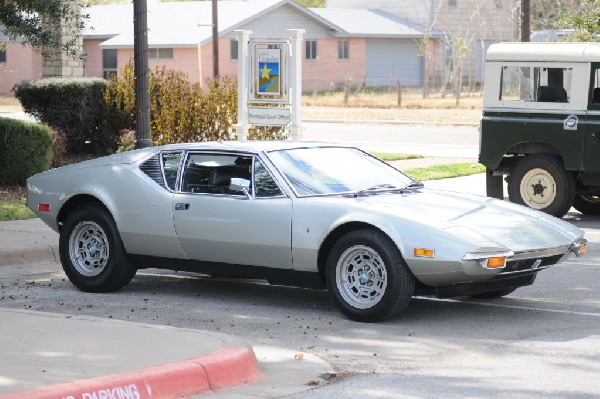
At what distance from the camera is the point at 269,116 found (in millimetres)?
21297

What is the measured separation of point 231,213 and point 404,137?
24131mm

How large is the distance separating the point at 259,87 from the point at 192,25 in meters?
40.8

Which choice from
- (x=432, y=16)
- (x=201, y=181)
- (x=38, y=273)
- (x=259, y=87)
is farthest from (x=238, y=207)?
(x=432, y=16)

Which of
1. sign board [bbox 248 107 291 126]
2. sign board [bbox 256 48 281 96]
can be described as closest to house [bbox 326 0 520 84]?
sign board [bbox 256 48 281 96]

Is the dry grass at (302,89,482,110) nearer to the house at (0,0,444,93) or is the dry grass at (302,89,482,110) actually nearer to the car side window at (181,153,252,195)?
the house at (0,0,444,93)

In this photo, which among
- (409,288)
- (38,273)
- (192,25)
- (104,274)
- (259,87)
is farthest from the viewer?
(192,25)

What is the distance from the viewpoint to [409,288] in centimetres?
925

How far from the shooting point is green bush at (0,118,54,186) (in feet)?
63.6

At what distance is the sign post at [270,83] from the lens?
21094mm

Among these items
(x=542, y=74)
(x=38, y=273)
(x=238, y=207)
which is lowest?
(x=38, y=273)

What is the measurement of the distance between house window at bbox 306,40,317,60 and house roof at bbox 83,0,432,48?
1188mm

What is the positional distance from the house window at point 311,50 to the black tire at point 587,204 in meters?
48.5

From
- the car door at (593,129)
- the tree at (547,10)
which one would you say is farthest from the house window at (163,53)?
the car door at (593,129)

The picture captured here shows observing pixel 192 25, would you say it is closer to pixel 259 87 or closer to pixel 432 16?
pixel 432 16
